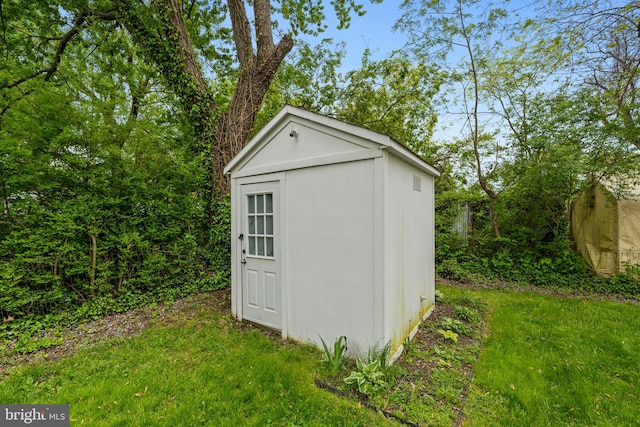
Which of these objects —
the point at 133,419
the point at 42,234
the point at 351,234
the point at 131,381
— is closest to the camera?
the point at 133,419

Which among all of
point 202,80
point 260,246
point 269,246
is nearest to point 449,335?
point 269,246

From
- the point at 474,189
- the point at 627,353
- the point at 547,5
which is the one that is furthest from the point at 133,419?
the point at 474,189

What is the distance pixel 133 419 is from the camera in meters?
2.17

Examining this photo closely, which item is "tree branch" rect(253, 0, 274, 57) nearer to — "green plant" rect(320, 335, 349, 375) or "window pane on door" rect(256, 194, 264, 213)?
"window pane on door" rect(256, 194, 264, 213)

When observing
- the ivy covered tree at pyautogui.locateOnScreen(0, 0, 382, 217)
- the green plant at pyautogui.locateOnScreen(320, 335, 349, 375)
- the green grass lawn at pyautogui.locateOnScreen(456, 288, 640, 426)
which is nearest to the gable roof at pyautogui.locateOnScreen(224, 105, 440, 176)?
the ivy covered tree at pyautogui.locateOnScreen(0, 0, 382, 217)

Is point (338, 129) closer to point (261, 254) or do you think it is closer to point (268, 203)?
point (268, 203)

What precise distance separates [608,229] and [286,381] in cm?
713

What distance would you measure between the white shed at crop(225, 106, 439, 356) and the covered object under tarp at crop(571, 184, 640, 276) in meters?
4.43

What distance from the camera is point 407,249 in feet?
10.9

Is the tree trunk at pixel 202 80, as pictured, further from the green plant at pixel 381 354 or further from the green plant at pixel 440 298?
the green plant at pixel 440 298

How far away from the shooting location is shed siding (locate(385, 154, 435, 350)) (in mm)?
2816

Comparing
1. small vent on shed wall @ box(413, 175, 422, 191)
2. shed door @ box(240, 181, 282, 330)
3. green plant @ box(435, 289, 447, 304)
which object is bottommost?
green plant @ box(435, 289, 447, 304)

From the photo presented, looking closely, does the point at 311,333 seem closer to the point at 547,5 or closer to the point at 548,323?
the point at 548,323

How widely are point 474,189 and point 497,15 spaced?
4.33 m
